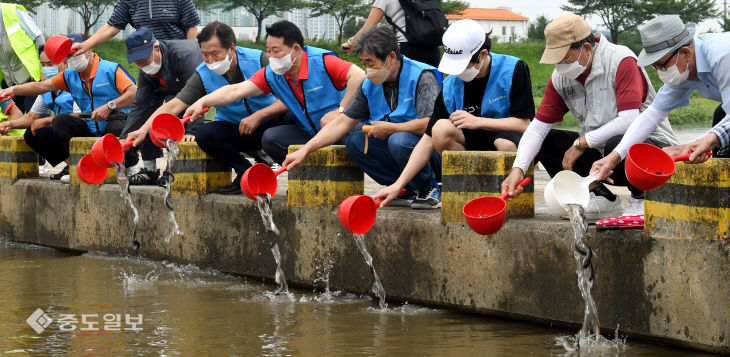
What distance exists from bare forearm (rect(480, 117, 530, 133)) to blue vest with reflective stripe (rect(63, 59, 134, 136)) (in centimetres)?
404

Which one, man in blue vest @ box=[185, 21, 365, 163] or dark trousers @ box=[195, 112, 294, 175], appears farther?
dark trousers @ box=[195, 112, 294, 175]

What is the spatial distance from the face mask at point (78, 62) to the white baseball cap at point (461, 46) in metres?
4.01

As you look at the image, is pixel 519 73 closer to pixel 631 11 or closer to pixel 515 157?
pixel 515 157

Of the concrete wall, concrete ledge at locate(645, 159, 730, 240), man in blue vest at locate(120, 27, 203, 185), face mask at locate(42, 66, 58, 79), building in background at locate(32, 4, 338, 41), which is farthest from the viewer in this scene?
building in background at locate(32, 4, 338, 41)

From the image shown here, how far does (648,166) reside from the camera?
4.66m

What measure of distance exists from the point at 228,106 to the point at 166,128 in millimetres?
448

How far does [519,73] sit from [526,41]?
168 feet

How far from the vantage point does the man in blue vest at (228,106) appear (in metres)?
7.52

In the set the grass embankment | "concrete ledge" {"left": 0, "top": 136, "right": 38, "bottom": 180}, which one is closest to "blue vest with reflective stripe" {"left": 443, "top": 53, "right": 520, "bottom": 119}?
"concrete ledge" {"left": 0, "top": 136, "right": 38, "bottom": 180}

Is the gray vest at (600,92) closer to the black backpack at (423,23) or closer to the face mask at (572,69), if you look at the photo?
the face mask at (572,69)

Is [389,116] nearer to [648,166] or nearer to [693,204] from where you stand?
[648,166]

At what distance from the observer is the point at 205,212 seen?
24.6 ft

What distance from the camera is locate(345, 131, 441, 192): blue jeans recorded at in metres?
6.32

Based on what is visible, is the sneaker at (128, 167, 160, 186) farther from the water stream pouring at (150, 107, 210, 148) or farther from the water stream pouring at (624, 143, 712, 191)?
the water stream pouring at (624, 143, 712, 191)
